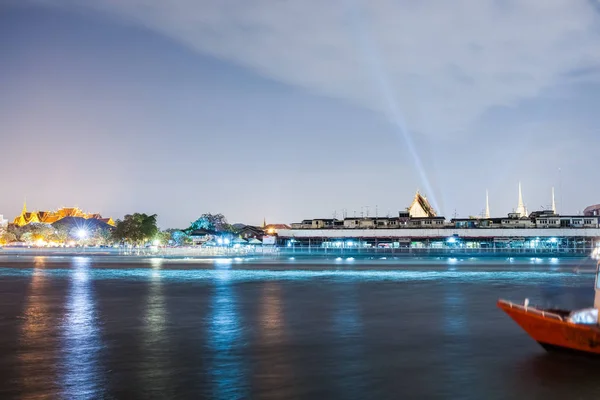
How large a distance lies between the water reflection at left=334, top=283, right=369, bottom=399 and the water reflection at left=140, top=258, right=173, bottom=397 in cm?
400

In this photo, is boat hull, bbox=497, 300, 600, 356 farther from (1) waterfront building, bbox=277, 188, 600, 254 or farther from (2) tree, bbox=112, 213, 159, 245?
(2) tree, bbox=112, 213, 159, 245

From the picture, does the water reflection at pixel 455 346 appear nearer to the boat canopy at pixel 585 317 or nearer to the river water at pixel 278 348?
the river water at pixel 278 348

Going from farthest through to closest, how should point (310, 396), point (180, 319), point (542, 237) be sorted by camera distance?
point (542, 237) < point (180, 319) < point (310, 396)

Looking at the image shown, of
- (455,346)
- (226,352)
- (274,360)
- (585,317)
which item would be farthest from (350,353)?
(585,317)

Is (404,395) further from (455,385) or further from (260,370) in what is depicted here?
(260,370)

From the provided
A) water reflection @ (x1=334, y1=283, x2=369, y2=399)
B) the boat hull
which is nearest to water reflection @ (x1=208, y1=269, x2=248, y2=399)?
water reflection @ (x1=334, y1=283, x2=369, y2=399)

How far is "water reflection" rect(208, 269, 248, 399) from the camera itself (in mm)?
13922

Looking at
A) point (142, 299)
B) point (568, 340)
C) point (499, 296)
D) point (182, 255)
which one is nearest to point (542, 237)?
point (182, 255)

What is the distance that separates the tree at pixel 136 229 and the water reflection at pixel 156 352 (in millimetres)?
135458

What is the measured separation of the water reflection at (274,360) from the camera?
13891mm

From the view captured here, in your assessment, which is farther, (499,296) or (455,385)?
(499,296)

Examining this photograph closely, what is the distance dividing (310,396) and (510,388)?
4.51 metres

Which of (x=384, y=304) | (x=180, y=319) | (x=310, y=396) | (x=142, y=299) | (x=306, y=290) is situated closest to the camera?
(x=310, y=396)

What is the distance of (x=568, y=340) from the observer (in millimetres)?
16562
